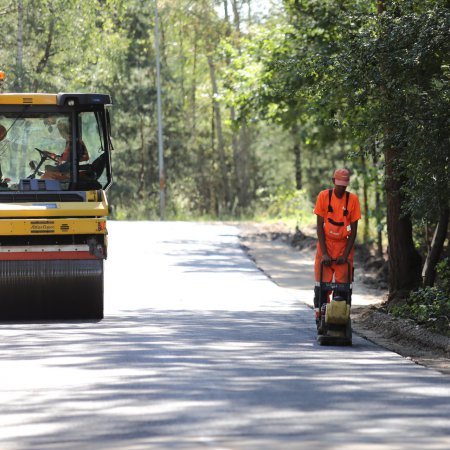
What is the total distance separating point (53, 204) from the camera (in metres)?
17.2

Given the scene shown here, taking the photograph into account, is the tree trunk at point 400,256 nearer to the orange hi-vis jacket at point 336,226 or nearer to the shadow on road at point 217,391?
the shadow on road at point 217,391

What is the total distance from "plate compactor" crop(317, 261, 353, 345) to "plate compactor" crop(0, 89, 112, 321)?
3.61 meters

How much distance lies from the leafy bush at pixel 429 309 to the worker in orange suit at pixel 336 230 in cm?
162

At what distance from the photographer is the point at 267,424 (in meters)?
9.02

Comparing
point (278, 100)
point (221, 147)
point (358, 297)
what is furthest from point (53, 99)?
point (221, 147)

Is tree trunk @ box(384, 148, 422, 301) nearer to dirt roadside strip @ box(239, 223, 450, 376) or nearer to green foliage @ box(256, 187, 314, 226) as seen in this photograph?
dirt roadside strip @ box(239, 223, 450, 376)

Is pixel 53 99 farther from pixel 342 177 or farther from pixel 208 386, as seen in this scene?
pixel 208 386

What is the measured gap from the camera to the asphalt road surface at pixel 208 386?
8.66m

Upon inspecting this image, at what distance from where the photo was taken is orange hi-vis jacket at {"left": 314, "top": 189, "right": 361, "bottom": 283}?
1448 cm

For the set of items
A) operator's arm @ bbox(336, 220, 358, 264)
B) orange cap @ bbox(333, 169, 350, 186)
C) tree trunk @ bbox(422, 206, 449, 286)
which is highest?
orange cap @ bbox(333, 169, 350, 186)

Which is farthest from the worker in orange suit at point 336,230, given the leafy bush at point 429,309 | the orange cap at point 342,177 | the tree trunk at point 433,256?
the tree trunk at point 433,256

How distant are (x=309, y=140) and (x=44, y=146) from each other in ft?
54.2

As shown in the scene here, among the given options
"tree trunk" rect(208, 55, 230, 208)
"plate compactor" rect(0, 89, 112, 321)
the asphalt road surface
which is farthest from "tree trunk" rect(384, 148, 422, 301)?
"tree trunk" rect(208, 55, 230, 208)

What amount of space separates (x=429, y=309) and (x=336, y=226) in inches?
115
